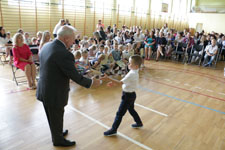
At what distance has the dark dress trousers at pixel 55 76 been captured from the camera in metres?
2.14

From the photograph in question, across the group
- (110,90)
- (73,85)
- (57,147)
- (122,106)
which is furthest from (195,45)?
(57,147)

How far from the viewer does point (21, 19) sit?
30.2ft

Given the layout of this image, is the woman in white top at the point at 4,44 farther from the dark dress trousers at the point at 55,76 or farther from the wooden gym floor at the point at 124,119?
the dark dress trousers at the point at 55,76

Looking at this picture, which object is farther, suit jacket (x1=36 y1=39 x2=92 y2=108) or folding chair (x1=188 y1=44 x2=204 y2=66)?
folding chair (x1=188 y1=44 x2=204 y2=66)

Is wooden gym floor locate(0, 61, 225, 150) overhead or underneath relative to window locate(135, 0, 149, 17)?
underneath

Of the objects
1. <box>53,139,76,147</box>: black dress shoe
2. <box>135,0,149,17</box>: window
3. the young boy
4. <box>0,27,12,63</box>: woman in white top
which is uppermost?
<box>135,0,149,17</box>: window

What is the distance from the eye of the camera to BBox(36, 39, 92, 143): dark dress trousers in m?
2.14

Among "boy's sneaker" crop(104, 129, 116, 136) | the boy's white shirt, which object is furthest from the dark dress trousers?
"boy's sneaker" crop(104, 129, 116, 136)

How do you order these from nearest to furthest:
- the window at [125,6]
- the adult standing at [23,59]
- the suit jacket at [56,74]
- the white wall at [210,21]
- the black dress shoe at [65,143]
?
1. the suit jacket at [56,74]
2. the black dress shoe at [65,143]
3. the adult standing at [23,59]
4. the window at [125,6]
5. the white wall at [210,21]

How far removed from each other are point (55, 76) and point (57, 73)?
43 mm

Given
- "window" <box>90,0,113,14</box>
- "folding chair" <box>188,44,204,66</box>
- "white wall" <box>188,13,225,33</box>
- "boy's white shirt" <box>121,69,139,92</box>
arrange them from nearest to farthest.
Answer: "boy's white shirt" <box>121,69,139,92</box> → "folding chair" <box>188,44,204,66</box> → "window" <box>90,0,113,14</box> → "white wall" <box>188,13,225,33</box>

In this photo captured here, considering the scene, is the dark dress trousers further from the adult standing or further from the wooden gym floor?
the adult standing

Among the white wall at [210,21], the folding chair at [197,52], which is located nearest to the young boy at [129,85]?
the folding chair at [197,52]

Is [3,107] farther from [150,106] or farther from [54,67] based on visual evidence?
[150,106]
